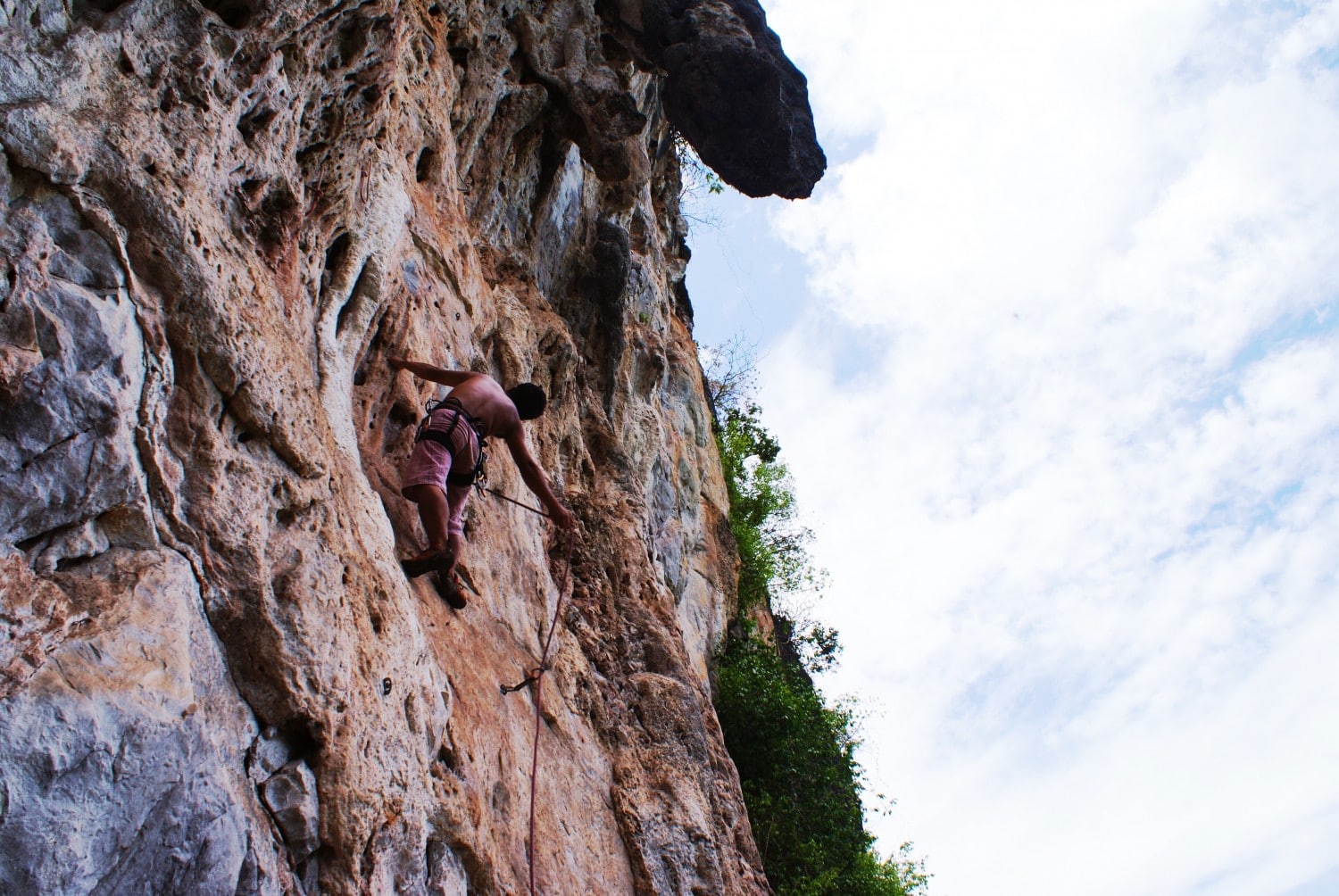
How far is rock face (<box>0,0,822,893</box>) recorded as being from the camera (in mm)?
2879

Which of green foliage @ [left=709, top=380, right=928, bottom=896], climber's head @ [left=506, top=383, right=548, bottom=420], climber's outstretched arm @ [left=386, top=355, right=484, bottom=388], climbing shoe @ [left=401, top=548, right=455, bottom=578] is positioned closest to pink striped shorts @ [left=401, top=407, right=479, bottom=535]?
climbing shoe @ [left=401, top=548, right=455, bottom=578]

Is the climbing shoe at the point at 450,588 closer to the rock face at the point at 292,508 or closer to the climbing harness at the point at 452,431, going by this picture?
the rock face at the point at 292,508

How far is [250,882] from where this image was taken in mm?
3043

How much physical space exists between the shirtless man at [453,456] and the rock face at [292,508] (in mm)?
218

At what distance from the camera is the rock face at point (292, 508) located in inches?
113

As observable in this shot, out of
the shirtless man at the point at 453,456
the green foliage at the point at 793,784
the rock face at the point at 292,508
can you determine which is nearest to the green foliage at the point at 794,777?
the green foliage at the point at 793,784

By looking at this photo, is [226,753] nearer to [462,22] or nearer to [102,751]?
[102,751]

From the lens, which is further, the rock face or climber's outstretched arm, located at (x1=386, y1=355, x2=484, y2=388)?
climber's outstretched arm, located at (x1=386, y1=355, x2=484, y2=388)

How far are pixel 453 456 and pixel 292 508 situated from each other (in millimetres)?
1695

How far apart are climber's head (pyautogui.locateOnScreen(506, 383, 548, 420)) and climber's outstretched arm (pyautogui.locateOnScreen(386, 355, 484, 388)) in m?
0.72

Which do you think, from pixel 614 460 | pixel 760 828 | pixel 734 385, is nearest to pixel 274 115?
pixel 614 460

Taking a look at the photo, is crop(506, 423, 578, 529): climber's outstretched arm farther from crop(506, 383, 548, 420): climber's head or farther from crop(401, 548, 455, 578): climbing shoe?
crop(401, 548, 455, 578): climbing shoe

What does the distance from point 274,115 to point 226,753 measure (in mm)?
3374

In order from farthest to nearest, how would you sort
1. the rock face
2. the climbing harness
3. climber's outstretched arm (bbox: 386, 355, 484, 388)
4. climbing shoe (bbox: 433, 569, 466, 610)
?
climber's outstretched arm (bbox: 386, 355, 484, 388) < the climbing harness < climbing shoe (bbox: 433, 569, 466, 610) < the rock face
